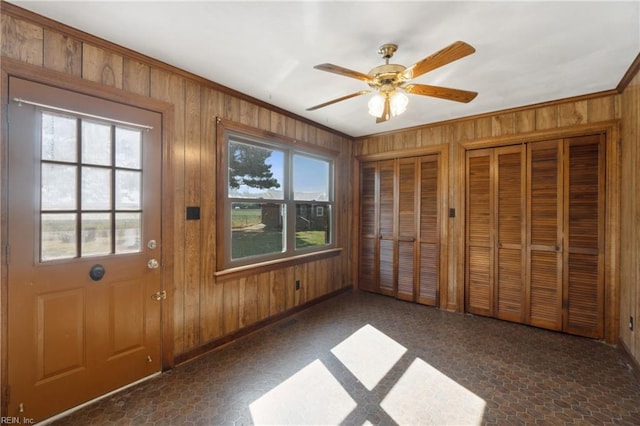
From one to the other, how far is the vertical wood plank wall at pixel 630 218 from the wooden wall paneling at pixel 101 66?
4.42m

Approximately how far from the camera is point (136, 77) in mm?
2301

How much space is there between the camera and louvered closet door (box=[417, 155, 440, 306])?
13.3 feet

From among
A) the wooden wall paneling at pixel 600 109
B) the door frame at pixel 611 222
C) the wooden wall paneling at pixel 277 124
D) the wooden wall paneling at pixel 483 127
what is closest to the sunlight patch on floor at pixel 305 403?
the wooden wall paneling at pixel 277 124

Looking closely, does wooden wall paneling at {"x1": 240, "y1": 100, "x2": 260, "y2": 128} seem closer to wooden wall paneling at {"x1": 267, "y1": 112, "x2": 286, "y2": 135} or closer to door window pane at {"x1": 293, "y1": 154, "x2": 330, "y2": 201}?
wooden wall paneling at {"x1": 267, "y1": 112, "x2": 286, "y2": 135}

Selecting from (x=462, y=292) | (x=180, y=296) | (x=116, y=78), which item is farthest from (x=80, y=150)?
(x=462, y=292)

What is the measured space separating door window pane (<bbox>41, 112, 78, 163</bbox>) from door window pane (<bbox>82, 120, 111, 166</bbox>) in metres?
0.06

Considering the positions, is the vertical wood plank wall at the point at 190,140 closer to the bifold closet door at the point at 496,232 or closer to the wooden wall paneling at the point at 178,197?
the wooden wall paneling at the point at 178,197

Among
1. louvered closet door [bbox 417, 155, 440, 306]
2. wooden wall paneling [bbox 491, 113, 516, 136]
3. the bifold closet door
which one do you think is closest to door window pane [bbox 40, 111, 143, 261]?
louvered closet door [bbox 417, 155, 440, 306]

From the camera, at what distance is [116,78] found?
219cm

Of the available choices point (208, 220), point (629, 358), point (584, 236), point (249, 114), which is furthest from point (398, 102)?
point (629, 358)

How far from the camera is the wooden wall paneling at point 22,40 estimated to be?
1.75 m

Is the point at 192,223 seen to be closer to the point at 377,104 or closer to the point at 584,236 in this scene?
the point at 377,104

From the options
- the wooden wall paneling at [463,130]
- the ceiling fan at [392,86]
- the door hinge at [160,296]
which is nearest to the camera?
the ceiling fan at [392,86]

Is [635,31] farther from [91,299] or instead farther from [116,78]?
[91,299]
